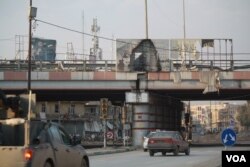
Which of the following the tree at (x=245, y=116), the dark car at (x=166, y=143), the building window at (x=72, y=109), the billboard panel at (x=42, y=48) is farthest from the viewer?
the tree at (x=245, y=116)

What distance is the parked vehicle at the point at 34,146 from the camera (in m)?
13.2

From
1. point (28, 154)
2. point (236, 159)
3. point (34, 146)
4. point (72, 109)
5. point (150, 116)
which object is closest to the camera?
point (236, 159)

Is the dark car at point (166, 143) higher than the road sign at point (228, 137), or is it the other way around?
the road sign at point (228, 137)

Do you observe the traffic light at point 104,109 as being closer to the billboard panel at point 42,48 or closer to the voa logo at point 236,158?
the billboard panel at point 42,48

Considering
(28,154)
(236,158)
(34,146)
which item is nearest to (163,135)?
(34,146)

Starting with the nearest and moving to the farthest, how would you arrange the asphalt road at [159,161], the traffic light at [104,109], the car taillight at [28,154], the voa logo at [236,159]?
the voa logo at [236,159] < the car taillight at [28,154] < the asphalt road at [159,161] < the traffic light at [104,109]

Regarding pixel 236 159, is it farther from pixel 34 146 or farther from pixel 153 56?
pixel 153 56

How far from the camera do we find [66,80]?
55000 millimetres

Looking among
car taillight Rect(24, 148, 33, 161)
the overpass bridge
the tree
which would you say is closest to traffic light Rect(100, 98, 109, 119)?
the overpass bridge

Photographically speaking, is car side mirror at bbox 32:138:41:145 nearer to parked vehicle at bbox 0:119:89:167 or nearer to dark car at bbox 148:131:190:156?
parked vehicle at bbox 0:119:89:167

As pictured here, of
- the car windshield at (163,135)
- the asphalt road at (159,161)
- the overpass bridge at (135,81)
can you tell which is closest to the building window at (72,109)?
the overpass bridge at (135,81)

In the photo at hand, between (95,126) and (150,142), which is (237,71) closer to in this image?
(150,142)

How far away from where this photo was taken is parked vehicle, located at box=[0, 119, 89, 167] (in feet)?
43.3

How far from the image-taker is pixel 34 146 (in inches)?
528
